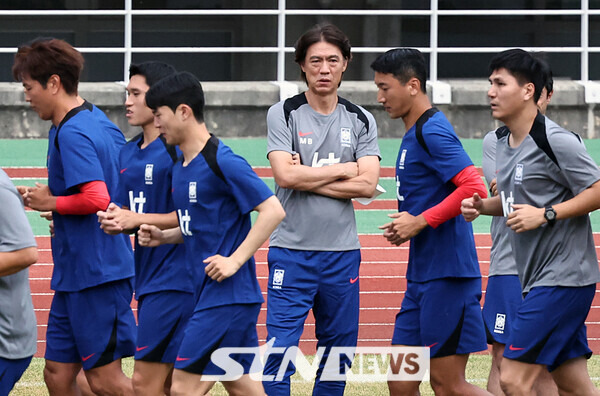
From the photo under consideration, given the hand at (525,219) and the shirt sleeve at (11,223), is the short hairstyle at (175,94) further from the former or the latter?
the hand at (525,219)

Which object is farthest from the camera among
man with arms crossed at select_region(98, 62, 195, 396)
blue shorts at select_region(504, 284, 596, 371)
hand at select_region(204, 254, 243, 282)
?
man with arms crossed at select_region(98, 62, 195, 396)

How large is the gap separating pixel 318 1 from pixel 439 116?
54.5ft

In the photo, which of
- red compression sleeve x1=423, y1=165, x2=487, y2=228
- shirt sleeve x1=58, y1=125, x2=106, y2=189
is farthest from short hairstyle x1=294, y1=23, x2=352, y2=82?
shirt sleeve x1=58, y1=125, x2=106, y2=189

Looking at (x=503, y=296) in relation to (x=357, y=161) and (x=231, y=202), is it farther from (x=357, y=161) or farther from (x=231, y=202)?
(x=231, y=202)

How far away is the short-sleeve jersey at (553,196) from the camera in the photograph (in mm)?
5633

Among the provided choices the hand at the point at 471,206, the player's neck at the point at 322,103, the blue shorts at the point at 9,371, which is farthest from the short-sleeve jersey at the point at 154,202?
the hand at the point at 471,206

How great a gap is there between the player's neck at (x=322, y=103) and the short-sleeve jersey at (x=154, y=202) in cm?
105

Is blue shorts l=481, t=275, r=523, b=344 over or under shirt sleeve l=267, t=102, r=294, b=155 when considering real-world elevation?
under

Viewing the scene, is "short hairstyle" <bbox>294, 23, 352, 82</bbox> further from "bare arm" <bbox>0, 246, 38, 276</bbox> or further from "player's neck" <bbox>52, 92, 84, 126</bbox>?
"bare arm" <bbox>0, 246, 38, 276</bbox>

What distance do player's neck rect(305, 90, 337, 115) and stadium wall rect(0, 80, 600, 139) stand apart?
7676mm

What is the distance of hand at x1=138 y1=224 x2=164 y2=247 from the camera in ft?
18.4

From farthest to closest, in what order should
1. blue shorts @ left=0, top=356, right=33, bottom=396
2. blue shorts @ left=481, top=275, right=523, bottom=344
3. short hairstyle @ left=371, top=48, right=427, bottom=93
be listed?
blue shorts @ left=481, top=275, right=523, bottom=344
short hairstyle @ left=371, top=48, right=427, bottom=93
blue shorts @ left=0, top=356, right=33, bottom=396

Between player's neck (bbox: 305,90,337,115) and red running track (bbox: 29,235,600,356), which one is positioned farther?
red running track (bbox: 29,235,600,356)

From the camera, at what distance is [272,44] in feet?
71.3
